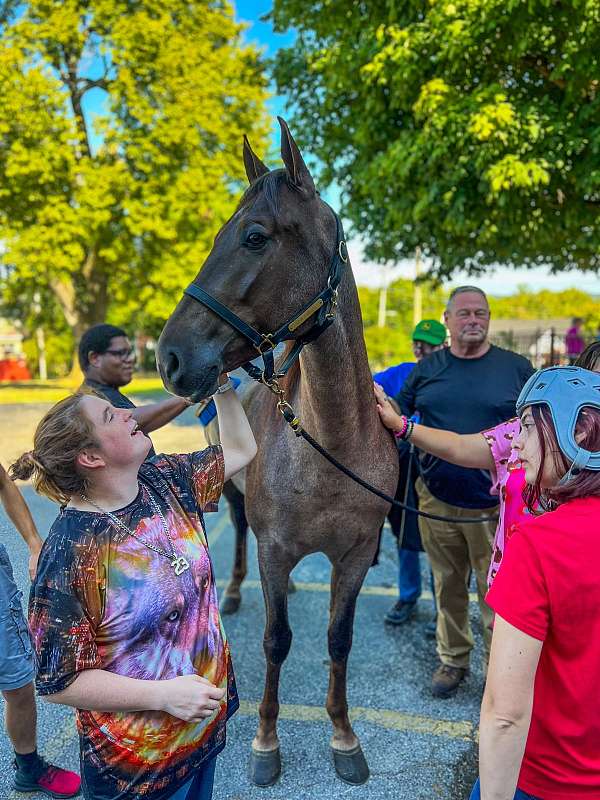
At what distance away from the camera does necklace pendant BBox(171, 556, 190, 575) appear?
1.56 m

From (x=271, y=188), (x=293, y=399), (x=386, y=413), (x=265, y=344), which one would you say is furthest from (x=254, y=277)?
(x=386, y=413)

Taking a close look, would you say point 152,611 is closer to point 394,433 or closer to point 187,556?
point 187,556

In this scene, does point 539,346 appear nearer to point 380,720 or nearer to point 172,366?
point 380,720

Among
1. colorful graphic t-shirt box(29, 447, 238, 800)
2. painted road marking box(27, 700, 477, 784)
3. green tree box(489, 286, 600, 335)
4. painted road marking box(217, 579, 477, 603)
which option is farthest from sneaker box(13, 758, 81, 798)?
green tree box(489, 286, 600, 335)

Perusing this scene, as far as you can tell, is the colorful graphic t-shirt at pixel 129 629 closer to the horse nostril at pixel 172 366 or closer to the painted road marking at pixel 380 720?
the horse nostril at pixel 172 366

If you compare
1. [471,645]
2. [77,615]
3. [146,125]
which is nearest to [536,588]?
[77,615]

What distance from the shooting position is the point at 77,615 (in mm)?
1372

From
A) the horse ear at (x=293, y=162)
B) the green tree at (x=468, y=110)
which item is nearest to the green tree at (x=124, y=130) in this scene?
the green tree at (x=468, y=110)

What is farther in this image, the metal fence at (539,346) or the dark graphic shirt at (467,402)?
the metal fence at (539,346)

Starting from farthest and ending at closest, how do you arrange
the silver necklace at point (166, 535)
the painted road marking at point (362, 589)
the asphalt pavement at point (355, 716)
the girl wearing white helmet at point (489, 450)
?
the painted road marking at point (362, 589)
the asphalt pavement at point (355, 716)
the girl wearing white helmet at point (489, 450)
the silver necklace at point (166, 535)

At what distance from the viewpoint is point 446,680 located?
328 centimetres

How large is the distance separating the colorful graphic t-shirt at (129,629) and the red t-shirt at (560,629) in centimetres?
85

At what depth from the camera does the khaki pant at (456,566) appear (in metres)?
3.24

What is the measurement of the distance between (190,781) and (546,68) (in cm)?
793
